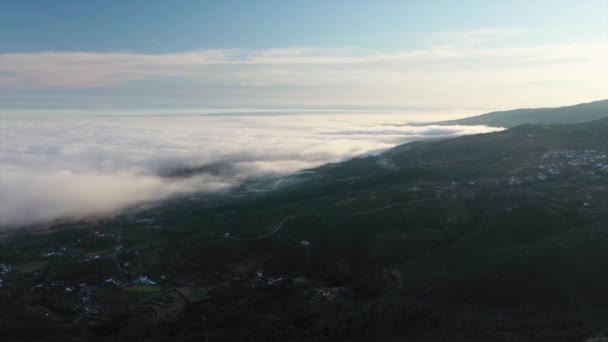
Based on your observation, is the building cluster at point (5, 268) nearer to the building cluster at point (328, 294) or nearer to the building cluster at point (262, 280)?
the building cluster at point (262, 280)

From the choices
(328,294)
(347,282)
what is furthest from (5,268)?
(347,282)

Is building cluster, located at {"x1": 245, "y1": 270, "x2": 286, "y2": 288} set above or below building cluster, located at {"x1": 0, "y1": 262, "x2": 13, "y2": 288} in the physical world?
below

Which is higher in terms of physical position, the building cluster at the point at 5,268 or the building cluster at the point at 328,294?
the building cluster at the point at 5,268

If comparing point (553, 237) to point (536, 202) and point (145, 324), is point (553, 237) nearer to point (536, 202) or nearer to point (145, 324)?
point (536, 202)

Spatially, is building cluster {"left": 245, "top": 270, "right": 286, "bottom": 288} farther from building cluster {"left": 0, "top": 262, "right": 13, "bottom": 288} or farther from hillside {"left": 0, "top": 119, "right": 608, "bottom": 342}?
building cluster {"left": 0, "top": 262, "right": 13, "bottom": 288}

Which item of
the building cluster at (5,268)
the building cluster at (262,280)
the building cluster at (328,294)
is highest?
the building cluster at (5,268)

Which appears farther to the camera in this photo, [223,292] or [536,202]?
[536,202]

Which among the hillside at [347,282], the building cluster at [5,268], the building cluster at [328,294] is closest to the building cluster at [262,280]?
the hillside at [347,282]

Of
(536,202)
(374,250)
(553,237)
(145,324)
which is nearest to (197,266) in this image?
(145,324)

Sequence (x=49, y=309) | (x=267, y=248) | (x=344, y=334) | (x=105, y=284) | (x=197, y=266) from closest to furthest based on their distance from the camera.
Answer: (x=344, y=334)
(x=49, y=309)
(x=105, y=284)
(x=197, y=266)
(x=267, y=248)

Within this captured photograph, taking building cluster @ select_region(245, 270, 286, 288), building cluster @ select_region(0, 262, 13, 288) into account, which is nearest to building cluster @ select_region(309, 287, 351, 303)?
building cluster @ select_region(245, 270, 286, 288)

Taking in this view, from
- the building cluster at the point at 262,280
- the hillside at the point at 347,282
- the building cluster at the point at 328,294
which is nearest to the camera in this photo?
the hillside at the point at 347,282
